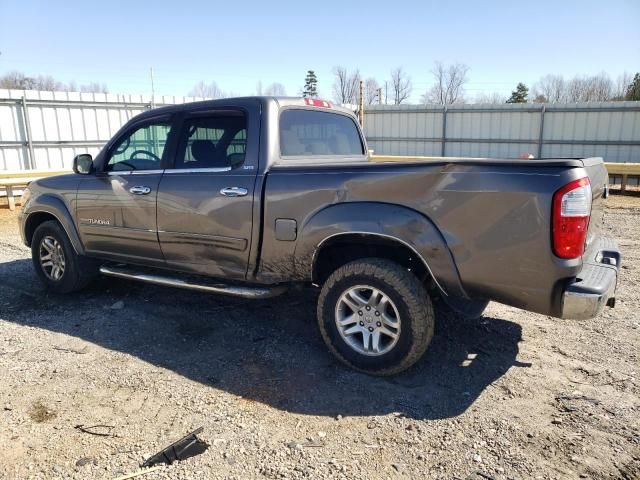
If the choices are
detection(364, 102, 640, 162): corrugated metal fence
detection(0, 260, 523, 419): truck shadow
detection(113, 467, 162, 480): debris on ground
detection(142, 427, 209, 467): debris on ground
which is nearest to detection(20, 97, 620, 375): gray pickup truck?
detection(0, 260, 523, 419): truck shadow

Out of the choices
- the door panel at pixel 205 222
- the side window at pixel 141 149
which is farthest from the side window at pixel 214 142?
the side window at pixel 141 149

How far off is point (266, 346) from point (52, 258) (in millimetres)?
2904

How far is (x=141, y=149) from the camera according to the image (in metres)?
4.82

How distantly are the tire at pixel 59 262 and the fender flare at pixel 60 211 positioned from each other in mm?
110

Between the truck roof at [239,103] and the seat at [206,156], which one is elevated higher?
the truck roof at [239,103]

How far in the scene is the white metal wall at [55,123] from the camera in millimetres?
13172

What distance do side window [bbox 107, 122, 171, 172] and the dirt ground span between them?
1429 millimetres

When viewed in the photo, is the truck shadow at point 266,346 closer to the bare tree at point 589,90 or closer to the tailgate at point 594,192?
the tailgate at point 594,192

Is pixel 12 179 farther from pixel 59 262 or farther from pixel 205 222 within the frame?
pixel 205 222

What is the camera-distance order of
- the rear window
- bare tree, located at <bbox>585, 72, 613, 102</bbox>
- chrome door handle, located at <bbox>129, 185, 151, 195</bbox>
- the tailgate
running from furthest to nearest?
bare tree, located at <bbox>585, 72, 613, 102</bbox> < chrome door handle, located at <bbox>129, 185, 151, 195</bbox> < the rear window < the tailgate

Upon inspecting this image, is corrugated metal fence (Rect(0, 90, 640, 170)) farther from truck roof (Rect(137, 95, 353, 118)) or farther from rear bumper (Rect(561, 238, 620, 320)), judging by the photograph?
rear bumper (Rect(561, 238, 620, 320))

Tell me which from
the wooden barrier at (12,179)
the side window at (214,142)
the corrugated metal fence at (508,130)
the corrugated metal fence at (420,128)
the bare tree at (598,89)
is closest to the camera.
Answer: the side window at (214,142)

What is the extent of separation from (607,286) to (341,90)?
4870 centimetres

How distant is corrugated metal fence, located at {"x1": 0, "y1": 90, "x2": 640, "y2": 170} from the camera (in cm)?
1350
